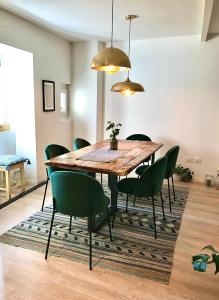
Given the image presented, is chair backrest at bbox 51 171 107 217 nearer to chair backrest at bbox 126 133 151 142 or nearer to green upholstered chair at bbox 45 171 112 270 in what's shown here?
green upholstered chair at bbox 45 171 112 270

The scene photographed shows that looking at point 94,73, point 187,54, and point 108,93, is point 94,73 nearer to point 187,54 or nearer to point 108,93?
point 108,93

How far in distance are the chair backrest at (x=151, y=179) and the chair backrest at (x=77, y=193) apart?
57cm

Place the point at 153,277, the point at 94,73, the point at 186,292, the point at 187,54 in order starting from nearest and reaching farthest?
the point at 186,292
the point at 153,277
the point at 187,54
the point at 94,73

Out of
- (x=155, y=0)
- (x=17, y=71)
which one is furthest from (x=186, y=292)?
(x=17, y=71)

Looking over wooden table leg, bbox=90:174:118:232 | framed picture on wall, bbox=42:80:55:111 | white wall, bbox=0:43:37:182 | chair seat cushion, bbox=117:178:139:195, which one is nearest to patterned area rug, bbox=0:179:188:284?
wooden table leg, bbox=90:174:118:232

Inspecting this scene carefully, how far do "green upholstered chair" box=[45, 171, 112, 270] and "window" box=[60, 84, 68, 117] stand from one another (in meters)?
3.02

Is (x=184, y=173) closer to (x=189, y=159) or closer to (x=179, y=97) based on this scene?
(x=189, y=159)

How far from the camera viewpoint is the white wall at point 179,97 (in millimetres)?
4203

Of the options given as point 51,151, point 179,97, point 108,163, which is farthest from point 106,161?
point 179,97

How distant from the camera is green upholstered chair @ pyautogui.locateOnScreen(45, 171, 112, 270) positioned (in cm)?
202

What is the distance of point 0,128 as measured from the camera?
12.5ft

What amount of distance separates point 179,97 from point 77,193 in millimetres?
3081

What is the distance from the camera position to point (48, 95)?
4.20m

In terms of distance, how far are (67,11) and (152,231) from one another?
112 inches
